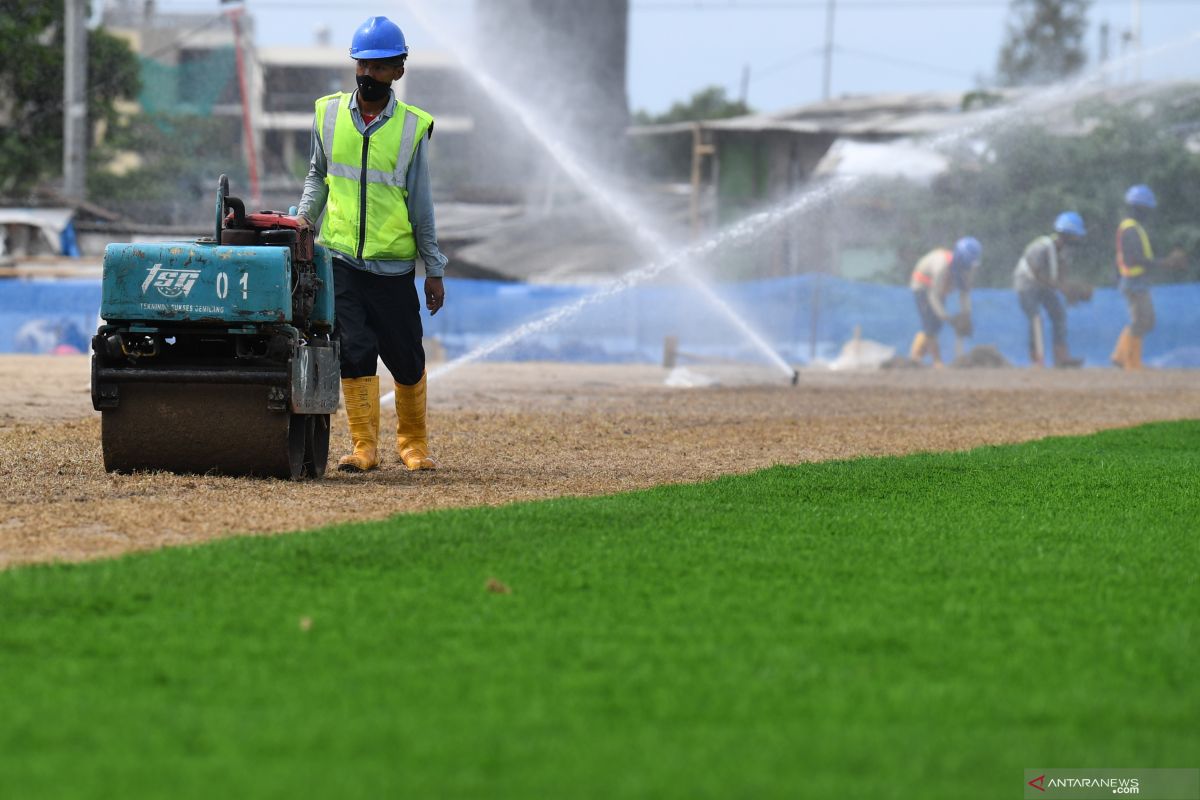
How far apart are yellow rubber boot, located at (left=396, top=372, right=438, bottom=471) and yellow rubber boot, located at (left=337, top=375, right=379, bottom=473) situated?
157 millimetres

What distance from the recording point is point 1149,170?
29.3 metres

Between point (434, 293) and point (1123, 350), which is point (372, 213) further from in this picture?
point (1123, 350)

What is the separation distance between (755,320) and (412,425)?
50.2ft

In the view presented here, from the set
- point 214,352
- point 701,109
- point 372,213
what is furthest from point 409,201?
point 701,109

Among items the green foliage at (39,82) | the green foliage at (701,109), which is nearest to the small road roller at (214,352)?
the green foliage at (39,82)

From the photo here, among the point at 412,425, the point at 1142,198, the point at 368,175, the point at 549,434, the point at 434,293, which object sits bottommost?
the point at 549,434

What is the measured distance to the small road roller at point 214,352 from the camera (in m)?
7.40

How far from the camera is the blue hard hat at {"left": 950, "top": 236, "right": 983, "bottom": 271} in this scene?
23938 mm

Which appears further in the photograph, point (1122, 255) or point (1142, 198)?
point (1142, 198)

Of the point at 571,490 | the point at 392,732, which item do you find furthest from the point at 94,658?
the point at 571,490

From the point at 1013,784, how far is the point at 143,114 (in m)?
40.7

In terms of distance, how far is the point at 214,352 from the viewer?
7.83m

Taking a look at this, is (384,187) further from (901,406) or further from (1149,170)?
(1149,170)

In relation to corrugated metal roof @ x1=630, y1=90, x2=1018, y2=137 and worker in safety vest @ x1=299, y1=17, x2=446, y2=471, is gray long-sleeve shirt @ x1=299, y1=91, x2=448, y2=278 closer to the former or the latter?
worker in safety vest @ x1=299, y1=17, x2=446, y2=471
